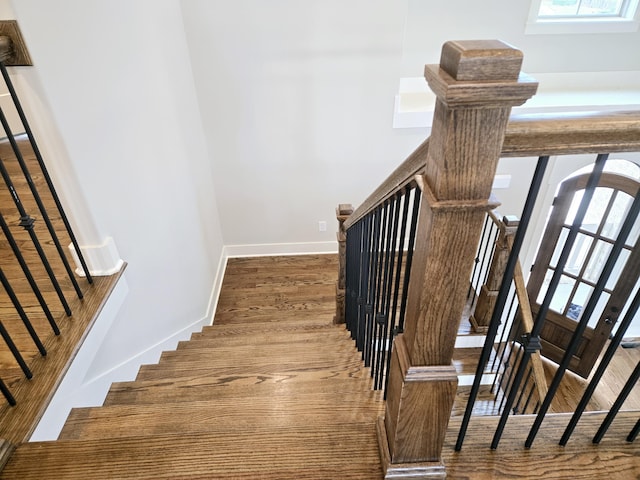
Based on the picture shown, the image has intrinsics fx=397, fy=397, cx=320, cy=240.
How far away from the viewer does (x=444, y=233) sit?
0.72 m

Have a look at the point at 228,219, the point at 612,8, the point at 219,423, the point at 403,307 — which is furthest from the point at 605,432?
the point at 612,8

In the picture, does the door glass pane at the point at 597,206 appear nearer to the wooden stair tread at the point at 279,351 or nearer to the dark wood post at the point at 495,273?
the dark wood post at the point at 495,273

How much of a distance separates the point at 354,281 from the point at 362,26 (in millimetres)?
2074

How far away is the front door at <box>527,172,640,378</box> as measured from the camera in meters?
3.77

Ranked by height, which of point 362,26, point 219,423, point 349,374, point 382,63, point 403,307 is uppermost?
Answer: point 362,26

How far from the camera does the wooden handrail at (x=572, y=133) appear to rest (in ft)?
2.12

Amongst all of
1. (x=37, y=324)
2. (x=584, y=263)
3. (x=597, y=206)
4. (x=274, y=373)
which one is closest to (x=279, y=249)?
(x=274, y=373)

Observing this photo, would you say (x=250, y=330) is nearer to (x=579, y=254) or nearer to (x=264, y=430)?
(x=264, y=430)

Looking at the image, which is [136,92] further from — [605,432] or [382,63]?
[605,432]

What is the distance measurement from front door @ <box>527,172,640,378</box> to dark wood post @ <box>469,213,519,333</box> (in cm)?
134

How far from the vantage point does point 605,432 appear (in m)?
1.04

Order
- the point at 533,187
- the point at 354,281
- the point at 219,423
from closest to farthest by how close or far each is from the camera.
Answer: the point at 533,187, the point at 219,423, the point at 354,281

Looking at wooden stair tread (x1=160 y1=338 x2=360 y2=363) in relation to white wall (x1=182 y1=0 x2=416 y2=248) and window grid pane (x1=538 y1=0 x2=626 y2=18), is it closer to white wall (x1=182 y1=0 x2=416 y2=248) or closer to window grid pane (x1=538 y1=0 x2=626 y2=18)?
white wall (x1=182 y1=0 x2=416 y2=248)

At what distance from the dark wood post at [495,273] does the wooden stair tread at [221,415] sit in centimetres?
159
